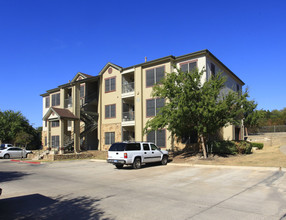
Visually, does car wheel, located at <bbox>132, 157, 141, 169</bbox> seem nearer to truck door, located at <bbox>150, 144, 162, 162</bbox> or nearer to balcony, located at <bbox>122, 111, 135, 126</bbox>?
truck door, located at <bbox>150, 144, 162, 162</bbox>

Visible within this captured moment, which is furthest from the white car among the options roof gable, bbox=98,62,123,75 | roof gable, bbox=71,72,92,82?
roof gable, bbox=98,62,123,75

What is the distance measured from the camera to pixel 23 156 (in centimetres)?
2991

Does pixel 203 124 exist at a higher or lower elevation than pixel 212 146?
higher

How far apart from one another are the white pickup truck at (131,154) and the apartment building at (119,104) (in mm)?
6964

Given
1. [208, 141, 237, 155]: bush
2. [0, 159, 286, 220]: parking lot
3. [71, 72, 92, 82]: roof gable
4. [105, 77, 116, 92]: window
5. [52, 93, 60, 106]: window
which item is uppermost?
[71, 72, 92, 82]: roof gable

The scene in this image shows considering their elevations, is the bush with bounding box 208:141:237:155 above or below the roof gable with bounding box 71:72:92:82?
below

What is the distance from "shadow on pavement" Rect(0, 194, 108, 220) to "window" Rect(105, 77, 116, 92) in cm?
2227

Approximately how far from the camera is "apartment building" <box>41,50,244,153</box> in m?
25.0

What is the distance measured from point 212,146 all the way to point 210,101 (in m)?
5.46

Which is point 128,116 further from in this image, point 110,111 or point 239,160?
point 239,160

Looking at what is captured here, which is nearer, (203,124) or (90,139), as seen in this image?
(203,124)

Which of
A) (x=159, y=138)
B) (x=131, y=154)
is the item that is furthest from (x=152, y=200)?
(x=159, y=138)

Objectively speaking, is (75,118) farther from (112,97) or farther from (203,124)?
(203,124)

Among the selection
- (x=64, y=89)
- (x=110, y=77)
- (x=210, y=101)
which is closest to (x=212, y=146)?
(x=210, y=101)
